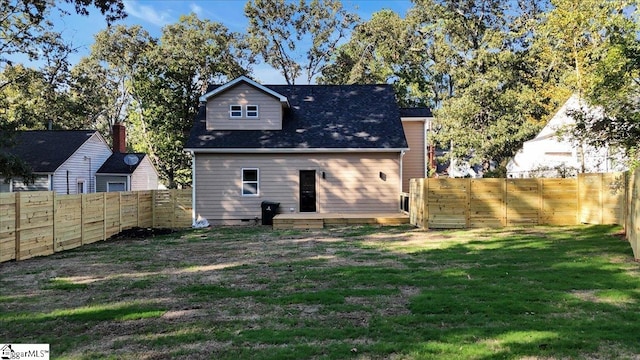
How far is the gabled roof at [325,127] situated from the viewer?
1711cm

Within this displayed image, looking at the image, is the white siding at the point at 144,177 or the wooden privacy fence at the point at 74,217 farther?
the white siding at the point at 144,177

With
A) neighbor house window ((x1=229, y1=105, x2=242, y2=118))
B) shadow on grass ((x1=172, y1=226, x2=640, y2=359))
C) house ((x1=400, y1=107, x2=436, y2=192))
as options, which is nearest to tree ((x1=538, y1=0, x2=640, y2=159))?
shadow on grass ((x1=172, y1=226, x2=640, y2=359))

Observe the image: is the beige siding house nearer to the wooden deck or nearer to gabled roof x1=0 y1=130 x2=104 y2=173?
the wooden deck

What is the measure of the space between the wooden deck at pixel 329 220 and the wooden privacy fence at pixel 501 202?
1429 mm

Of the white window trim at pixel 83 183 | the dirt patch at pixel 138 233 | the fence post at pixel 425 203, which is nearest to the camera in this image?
the dirt patch at pixel 138 233

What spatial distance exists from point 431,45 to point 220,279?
29.6m

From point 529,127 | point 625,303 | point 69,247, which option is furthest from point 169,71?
point 625,303

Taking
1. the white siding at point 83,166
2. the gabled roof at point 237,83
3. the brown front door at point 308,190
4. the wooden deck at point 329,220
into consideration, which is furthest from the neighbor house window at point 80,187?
the brown front door at point 308,190

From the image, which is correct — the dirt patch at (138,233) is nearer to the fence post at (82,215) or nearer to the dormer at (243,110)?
the fence post at (82,215)

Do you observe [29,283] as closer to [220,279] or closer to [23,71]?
[220,279]

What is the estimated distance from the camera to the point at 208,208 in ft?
56.3

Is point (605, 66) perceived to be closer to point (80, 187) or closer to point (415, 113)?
point (415, 113)

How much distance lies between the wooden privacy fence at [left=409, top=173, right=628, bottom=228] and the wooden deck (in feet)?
4.69

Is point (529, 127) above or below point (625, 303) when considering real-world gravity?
→ above
